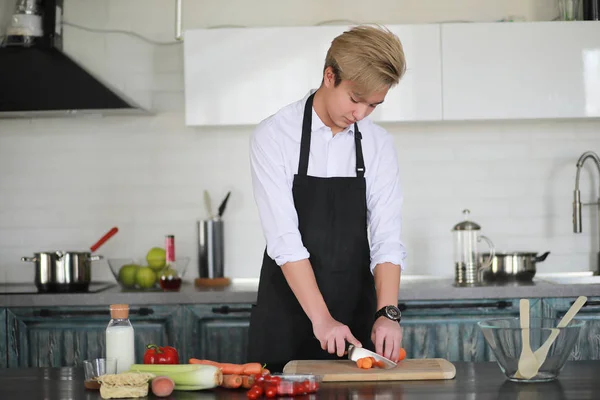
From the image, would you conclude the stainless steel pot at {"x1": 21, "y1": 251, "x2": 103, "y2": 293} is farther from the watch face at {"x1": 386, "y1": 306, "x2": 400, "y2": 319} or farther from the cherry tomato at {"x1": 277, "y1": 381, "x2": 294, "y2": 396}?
the cherry tomato at {"x1": 277, "y1": 381, "x2": 294, "y2": 396}

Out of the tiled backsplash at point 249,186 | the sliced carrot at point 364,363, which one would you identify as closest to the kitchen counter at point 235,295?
the tiled backsplash at point 249,186

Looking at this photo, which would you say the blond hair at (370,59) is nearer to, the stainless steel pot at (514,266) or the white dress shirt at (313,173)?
the white dress shirt at (313,173)

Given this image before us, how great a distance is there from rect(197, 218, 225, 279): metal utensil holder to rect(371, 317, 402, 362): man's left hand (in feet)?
6.77

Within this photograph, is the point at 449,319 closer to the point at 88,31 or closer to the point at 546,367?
the point at 546,367

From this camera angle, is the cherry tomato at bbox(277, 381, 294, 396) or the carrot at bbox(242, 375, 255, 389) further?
the carrot at bbox(242, 375, 255, 389)

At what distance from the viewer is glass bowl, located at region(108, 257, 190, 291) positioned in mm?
4176

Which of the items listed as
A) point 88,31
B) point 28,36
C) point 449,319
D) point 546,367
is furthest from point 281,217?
point 88,31

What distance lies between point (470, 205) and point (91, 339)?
206cm

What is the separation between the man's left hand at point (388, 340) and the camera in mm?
2479

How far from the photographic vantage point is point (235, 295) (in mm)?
3955

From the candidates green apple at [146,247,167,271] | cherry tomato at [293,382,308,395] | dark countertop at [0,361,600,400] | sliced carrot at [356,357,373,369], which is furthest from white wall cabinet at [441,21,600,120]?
cherry tomato at [293,382,308,395]

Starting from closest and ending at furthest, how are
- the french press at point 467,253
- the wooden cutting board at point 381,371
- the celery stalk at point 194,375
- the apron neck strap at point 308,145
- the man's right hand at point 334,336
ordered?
the celery stalk at point 194,375
the wooden cutting board at point 381,371
the man's right hand at point 334,336
the apron neck strap at point 308,145
the french press at point 467,253

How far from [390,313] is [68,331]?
75.9 inches

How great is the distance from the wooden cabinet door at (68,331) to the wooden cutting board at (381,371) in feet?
5.48
